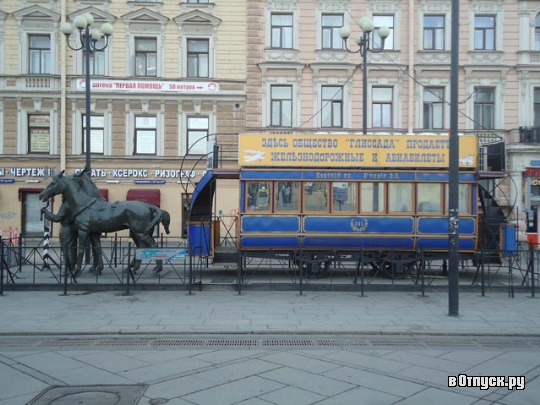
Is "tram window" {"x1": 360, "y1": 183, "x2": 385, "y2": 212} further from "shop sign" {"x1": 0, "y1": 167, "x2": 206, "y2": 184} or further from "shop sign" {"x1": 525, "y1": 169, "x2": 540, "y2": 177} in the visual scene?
"shop sign" {"x1": 525, "y1": 169, "x2": 540, "y2": 177}

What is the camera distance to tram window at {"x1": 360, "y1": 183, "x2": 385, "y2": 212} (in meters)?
15.8

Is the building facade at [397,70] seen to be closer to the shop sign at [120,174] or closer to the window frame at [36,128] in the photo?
the shop sign at [120,174]

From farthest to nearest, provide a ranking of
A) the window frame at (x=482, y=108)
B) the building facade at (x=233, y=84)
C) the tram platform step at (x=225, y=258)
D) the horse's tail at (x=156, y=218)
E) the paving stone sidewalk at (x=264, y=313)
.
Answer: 1. the window frame at (x=482, y=108)
2. the building facade at (x=233, y=84)
3. the tram platform step at (x=225, y=258)
4. the horse's tail at (x=156, y=218)
5. the paving stone sidewalk at (x=264, y=313)

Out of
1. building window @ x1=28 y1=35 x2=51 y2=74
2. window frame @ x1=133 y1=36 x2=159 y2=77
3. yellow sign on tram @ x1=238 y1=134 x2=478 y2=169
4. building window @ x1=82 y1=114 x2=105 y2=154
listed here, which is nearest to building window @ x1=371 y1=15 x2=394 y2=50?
window frame @ x1=133 y1=36 x2=159 y2=77

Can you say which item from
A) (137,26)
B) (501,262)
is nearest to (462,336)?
(501,262)

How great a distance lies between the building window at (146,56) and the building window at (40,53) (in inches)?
184

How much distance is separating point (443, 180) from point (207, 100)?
1614cm

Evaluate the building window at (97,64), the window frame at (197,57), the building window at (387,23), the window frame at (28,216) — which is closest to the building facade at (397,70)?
the building window at (387,23)

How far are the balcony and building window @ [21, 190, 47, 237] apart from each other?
84.1 feet

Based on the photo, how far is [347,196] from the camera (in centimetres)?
1584

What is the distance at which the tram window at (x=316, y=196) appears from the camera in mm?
15820

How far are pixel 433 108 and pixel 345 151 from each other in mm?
15066

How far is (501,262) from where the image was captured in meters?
15.8

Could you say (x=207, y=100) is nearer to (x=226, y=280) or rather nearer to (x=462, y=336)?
(x=226, y=280)
